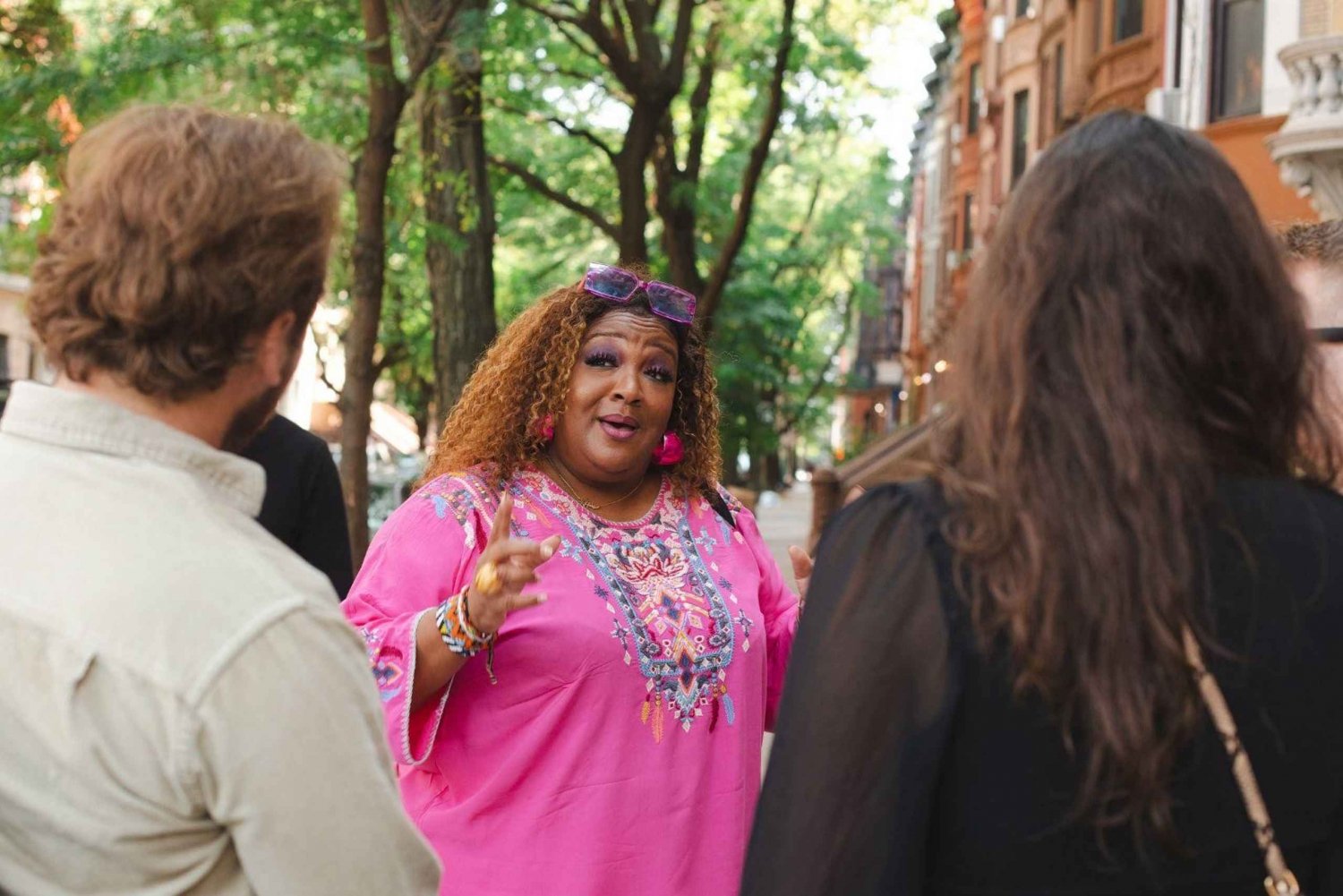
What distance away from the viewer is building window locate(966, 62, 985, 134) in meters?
37.8

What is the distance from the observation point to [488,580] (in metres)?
3.06

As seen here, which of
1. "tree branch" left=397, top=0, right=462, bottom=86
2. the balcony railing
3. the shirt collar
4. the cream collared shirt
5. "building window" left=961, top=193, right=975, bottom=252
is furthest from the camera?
"building window" left=961, top=193, right=975, bottom=252

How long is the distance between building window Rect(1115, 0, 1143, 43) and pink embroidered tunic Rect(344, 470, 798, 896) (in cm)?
1595

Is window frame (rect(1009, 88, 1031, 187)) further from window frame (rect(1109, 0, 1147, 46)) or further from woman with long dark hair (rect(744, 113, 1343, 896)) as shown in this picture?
woman with long dark hair (rect(744, 113, 1343, 896))

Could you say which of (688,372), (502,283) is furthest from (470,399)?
(502,283)

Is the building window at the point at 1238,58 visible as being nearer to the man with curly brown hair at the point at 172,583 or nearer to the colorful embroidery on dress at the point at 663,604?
the colorful embroidery on dress at the point at 663,604

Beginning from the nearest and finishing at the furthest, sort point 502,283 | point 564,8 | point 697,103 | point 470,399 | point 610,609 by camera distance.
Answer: point 610,609, point 470,399, point 697,103, point 564,8, point 502,283

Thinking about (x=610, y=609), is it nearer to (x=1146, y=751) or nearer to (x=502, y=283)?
(x=1146, y=751)

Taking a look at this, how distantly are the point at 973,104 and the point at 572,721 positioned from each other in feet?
119

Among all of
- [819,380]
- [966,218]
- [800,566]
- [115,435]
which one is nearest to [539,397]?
[800,566]

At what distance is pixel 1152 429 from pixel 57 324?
1165mm

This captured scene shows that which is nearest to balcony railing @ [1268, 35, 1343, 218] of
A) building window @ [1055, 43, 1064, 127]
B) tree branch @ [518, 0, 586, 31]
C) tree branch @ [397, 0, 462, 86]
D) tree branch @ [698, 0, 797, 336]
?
tree branch @ [698, 0, 797, 336]

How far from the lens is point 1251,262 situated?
1905 millimetres

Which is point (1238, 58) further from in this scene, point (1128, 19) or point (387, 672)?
point (387, 672)
